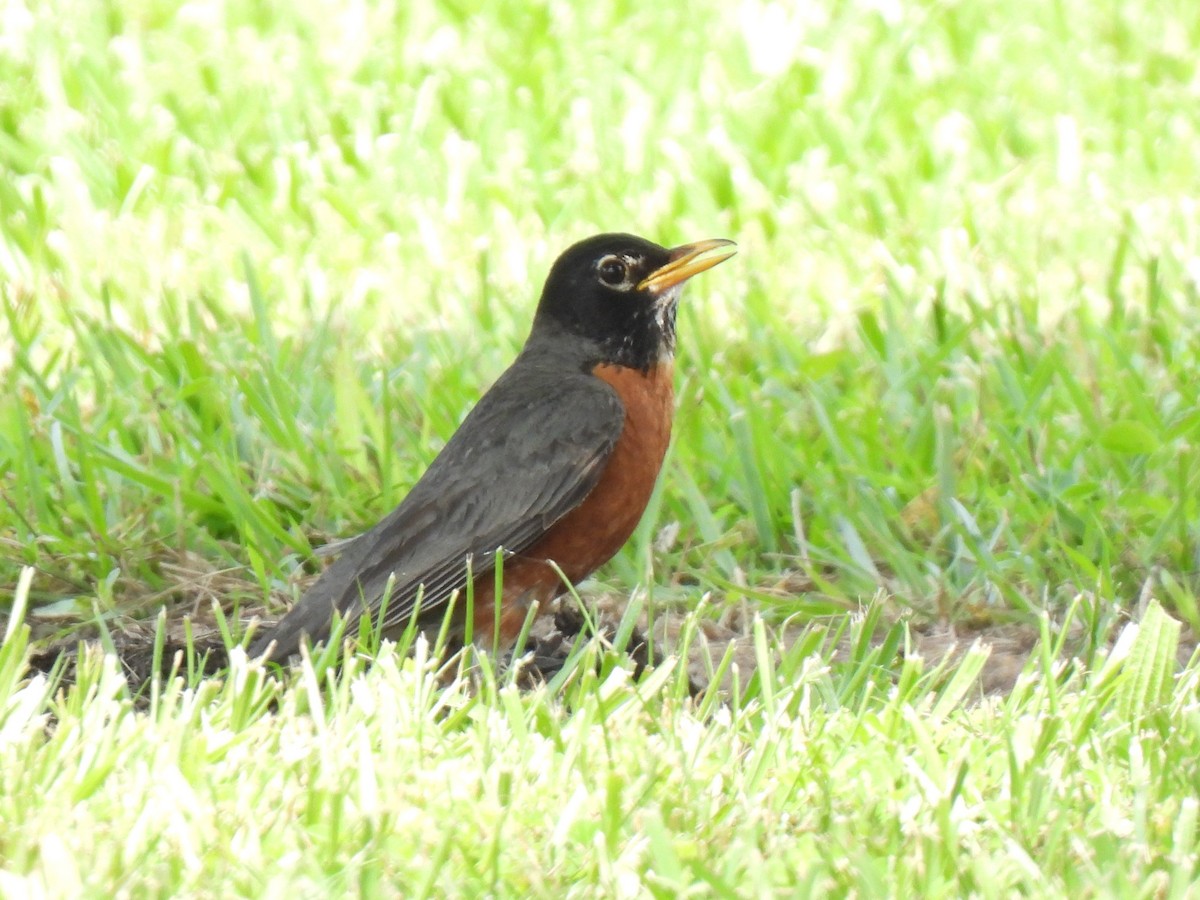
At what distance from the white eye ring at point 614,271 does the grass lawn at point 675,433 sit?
1.70ft

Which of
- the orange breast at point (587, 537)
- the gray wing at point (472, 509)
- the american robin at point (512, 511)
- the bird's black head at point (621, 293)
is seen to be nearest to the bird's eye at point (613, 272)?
the bird's black head at point (621, 293)

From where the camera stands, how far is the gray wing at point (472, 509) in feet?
14.1

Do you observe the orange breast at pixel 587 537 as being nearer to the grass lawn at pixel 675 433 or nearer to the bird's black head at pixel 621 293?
the grass lawn at pixel 675 433

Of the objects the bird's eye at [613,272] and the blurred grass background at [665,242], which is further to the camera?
the bird's eye at [613,272]

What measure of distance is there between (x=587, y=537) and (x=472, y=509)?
0.27 m

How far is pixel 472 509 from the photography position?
4504 mm

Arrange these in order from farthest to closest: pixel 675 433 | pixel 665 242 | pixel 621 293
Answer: pixel 665 242 < pixel 675 433 < pixel 621 293

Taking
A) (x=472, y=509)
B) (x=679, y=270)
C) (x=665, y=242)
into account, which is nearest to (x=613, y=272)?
(x=679, y=270)

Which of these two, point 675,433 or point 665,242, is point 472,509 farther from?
point 665,242

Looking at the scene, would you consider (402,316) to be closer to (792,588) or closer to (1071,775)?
(792,588)

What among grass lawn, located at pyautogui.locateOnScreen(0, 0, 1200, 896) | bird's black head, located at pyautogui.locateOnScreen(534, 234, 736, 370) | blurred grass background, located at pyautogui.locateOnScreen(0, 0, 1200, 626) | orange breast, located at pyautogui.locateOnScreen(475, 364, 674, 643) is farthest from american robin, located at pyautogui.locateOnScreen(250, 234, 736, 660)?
blurred grass background, located at pyautogui.locateOnScreen(0, 0, 1200, 626)

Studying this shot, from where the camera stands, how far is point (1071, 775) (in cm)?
318

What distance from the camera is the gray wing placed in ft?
14.1

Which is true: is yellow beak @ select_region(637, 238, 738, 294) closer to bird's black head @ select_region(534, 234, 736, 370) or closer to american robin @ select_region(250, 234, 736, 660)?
bird's black head @ select_region(534, 234, 736, 370)
